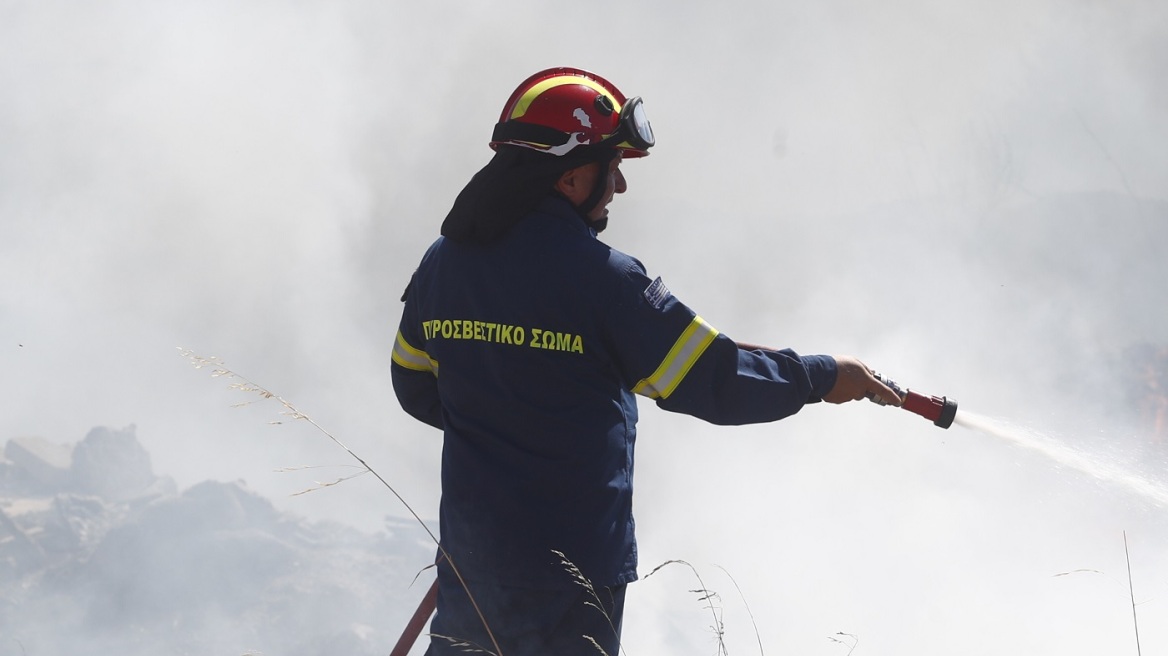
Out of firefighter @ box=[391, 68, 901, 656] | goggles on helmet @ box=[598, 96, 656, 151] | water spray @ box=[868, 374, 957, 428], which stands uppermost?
goggles on helmet @ box=[598, 96, 656, 151]

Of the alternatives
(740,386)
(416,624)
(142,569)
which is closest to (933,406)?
(740,386)

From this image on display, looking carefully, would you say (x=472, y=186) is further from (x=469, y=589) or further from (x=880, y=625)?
(x=880, y=625)

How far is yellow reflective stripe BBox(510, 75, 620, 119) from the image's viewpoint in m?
2.28

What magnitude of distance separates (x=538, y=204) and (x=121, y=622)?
6722cm

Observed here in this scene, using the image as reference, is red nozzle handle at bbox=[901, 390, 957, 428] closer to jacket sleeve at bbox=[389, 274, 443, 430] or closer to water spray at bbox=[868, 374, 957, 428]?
water spray at bbox=[868, 374, 957, 428]

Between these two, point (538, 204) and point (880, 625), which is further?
point (880, 625)

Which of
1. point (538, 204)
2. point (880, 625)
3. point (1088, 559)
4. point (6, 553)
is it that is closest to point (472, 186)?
point (538, 204)

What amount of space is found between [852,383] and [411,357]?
1071 millimetres

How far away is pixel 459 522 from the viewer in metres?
2.13

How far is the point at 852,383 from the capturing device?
2270 millimetres

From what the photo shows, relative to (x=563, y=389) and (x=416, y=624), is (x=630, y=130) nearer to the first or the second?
(x=563, y=389)

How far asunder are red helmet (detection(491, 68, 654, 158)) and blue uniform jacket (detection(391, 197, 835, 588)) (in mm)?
189

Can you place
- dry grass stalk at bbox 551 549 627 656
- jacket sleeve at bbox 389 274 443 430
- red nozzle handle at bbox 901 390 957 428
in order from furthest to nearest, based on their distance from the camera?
red nozzle handle at bbox 901 390 957 428 < jacket sleeve at bbox 389 274 443 430 < dry grass stalk at bbox 551 549 627 656

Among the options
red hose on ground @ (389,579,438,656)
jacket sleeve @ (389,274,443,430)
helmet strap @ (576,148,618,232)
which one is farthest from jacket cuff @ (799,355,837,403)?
red hose on ground @ (389,579,438,656)
